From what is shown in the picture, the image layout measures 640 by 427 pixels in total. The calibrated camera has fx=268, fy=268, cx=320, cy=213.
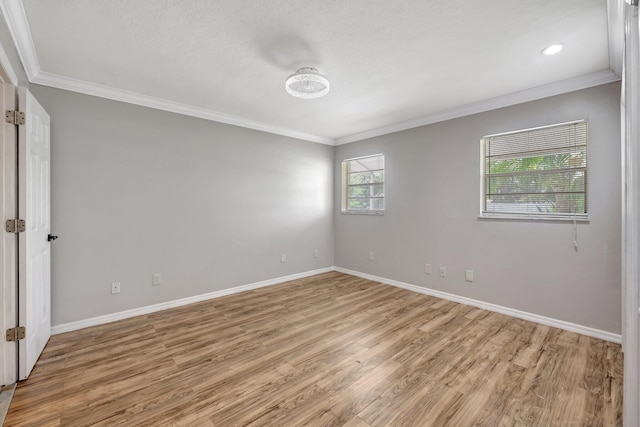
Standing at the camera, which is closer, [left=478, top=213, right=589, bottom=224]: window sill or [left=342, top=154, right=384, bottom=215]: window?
[left=478, top=213, right=589, bottom=224]: window sill

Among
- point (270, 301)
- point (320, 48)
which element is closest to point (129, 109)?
point (320, 48)

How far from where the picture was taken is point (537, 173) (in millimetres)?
2975

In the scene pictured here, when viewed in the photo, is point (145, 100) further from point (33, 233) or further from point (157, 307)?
point (157, 307)

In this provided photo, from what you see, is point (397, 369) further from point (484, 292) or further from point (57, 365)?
point (57, 365)

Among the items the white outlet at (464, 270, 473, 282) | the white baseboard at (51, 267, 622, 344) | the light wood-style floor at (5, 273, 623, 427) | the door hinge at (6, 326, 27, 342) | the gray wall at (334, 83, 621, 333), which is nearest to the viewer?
the light wood-style floor at (5, 273, 623, 427)

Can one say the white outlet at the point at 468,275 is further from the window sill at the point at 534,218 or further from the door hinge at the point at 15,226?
the door hinge at the point at 15,226

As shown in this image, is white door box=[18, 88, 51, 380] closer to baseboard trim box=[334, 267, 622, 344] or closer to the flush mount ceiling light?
the flush mount ceiling light

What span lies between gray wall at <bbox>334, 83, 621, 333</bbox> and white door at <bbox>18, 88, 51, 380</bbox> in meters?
3.99

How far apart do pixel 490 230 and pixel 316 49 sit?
111 inches

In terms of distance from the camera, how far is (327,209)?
5.17m

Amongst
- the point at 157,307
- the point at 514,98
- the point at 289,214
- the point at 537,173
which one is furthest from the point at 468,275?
the point at 157,307

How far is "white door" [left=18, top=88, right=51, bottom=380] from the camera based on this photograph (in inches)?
75.1

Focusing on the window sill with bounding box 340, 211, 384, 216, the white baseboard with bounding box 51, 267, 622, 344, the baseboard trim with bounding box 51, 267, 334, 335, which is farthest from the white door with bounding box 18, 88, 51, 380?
the window sill with bounding box 340, 211, 384, 216

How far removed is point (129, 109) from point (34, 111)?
3.40ft
